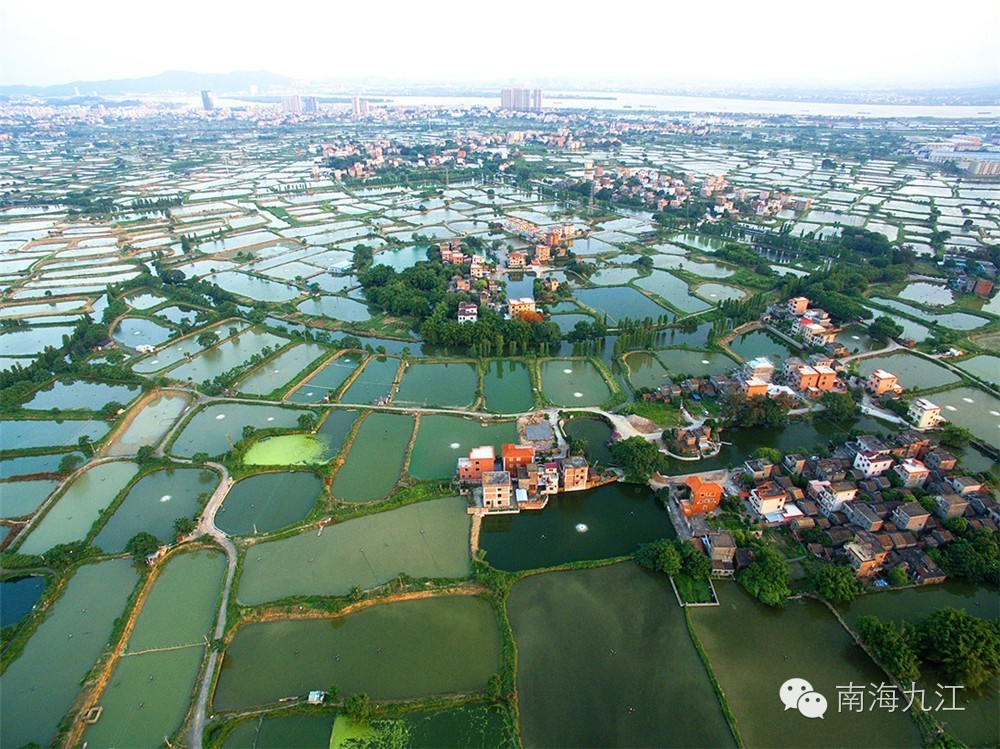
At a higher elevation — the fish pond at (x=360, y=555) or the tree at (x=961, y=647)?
the tree at (x=961, y=647)

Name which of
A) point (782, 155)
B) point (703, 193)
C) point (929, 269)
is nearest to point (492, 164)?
point (703, 193)

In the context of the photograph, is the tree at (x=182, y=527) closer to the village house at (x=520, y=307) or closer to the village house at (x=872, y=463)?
the village house at (x=520, y=307)

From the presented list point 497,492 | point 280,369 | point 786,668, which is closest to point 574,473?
point 497,492

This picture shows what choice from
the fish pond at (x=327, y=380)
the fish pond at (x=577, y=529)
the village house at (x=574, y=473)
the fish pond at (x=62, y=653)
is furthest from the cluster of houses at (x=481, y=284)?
the fish pond at (x=62, y=653)

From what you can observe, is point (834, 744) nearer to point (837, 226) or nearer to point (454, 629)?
point (454, 629)

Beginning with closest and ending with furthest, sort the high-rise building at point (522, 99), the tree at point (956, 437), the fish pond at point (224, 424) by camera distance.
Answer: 1. the tree at point (956, 437)
2. the fish pond at point (224, 424)
3. the high-rise building at point (522, 99)

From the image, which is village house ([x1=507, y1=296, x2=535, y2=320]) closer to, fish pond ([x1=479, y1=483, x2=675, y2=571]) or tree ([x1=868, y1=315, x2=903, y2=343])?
fish pond ([x1=479, y1=483, x2=675, y2=571])
